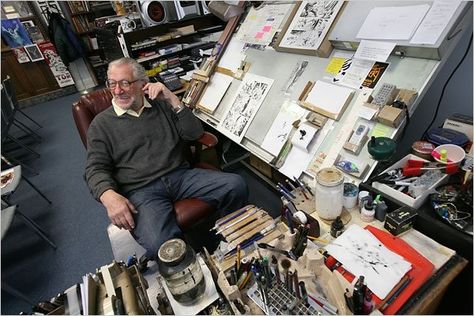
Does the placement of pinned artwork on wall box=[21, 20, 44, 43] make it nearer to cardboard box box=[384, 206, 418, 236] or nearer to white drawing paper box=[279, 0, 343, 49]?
white drawing paper box=[279, 0, 343, 49]

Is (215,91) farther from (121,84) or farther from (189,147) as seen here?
(121,84)

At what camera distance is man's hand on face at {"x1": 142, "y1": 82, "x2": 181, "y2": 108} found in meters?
1.51

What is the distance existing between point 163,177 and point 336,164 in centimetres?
93

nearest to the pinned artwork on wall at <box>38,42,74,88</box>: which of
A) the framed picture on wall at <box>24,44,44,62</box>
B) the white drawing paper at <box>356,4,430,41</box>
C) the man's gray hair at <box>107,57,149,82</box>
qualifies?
the framed picture on wall at <box>24,44,44,62</box>

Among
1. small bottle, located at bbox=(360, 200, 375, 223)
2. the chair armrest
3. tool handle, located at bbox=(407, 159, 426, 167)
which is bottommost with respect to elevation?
the chair armrest

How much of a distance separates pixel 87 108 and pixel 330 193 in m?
1.47

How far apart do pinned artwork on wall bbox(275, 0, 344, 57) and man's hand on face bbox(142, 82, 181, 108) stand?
0.67 m

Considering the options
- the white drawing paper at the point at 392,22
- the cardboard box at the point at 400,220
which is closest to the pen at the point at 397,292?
the cardboard box at the point at 400,220

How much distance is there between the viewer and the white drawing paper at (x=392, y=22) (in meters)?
1.01

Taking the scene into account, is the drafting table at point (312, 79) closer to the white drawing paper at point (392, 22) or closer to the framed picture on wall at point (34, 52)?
the white drawing paper at point (392, 22)

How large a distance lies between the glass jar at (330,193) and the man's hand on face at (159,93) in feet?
3.29

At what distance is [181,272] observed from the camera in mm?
749

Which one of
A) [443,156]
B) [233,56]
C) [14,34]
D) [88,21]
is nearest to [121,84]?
[233,56]

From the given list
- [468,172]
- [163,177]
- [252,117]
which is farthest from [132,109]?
[468,172]
